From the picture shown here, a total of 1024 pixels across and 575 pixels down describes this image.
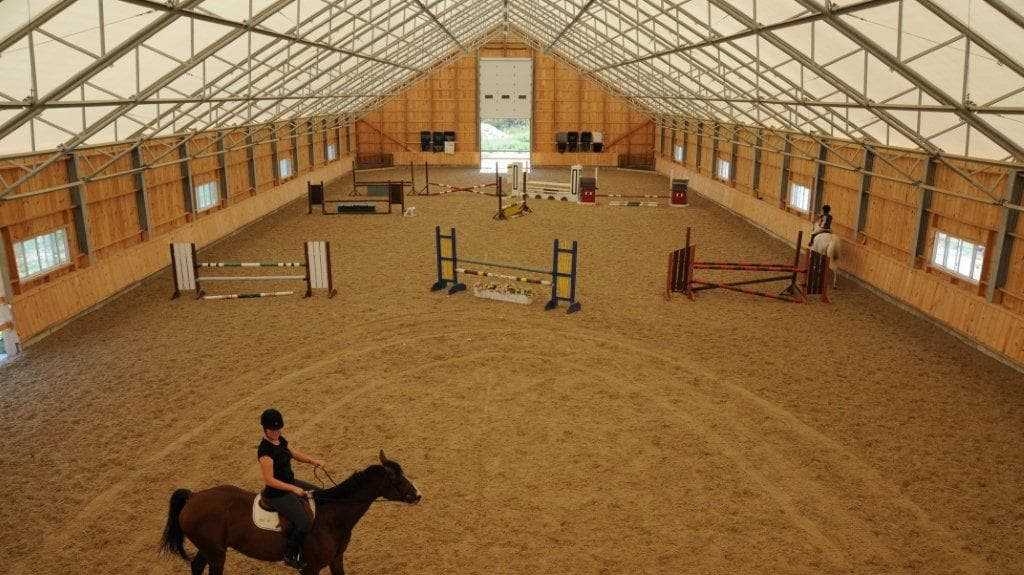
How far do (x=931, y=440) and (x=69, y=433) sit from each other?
1274 centimetres

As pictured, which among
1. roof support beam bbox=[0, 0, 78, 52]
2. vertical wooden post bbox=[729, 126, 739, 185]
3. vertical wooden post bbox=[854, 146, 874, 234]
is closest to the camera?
roof support beam bbox=[0, 0, 78, 52]

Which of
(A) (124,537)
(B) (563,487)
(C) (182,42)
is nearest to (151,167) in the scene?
(C) (182,42)

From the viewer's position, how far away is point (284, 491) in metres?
5.88

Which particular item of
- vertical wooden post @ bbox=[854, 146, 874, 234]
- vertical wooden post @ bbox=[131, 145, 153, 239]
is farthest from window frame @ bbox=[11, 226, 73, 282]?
vertical wooden post @ bbox=[854, 146, 874, 234]

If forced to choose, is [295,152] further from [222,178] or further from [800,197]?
[800,197]

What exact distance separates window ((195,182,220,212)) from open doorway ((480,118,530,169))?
927 inches

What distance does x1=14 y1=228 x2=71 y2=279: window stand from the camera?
14062mm

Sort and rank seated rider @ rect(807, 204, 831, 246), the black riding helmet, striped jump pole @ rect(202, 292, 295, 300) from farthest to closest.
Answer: seated rider @ rect(807, 204, 831, 246) < striped jump pole @ rect(202, 292, 295, 300) < the black riding helmet

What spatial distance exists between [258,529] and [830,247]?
1522 centimetres

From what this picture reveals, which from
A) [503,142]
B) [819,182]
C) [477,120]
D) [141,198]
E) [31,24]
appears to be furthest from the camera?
[503,142]

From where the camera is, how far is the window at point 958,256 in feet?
46.3

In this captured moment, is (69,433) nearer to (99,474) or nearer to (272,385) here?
(99,474)

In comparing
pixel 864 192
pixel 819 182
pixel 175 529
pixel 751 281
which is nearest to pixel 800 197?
pixel 819 182

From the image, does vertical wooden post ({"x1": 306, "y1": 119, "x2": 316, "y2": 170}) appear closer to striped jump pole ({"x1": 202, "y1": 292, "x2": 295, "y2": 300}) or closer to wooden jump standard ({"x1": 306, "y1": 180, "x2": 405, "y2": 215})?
wooden jump standard ({"x1": 306, "y1": 180, "x2": 405, "y2": 215})
